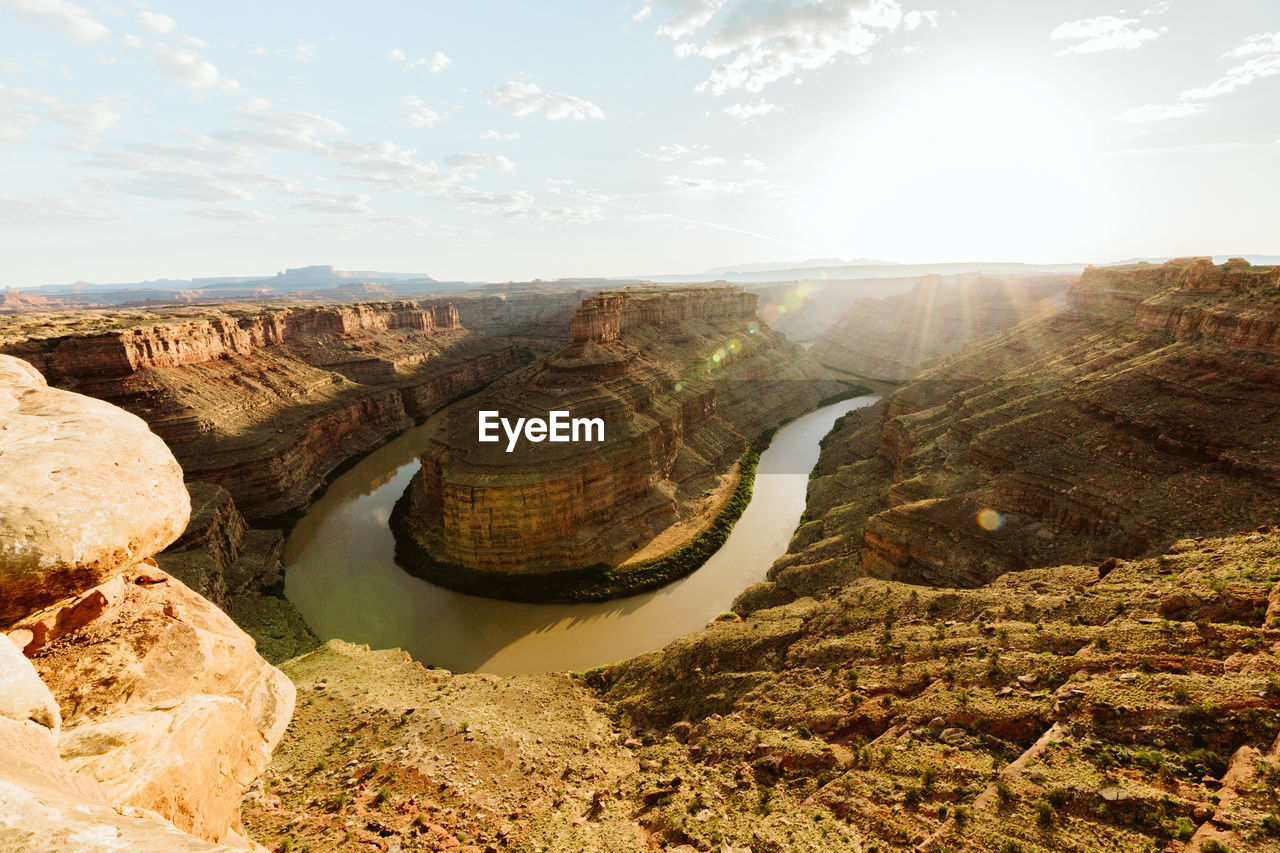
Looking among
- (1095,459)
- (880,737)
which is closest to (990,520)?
(1095,459)

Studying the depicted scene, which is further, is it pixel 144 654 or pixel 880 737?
pixel 880 737

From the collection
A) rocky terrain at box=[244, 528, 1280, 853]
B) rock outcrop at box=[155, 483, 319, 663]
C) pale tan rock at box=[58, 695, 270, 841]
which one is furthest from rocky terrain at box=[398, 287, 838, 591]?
pale tan rock at box=[58, 695, 270, 841]

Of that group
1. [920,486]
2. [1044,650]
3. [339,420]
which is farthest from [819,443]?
[339,420]

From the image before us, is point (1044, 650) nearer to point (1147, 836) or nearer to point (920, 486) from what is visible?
point (1147, 836)

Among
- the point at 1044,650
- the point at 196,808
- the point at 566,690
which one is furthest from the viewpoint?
the point at 566,690

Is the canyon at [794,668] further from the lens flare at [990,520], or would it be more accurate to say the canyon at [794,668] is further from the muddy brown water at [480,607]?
the muddy brown water at [480,607]

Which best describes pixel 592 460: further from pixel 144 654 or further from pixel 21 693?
pixel 21 693
